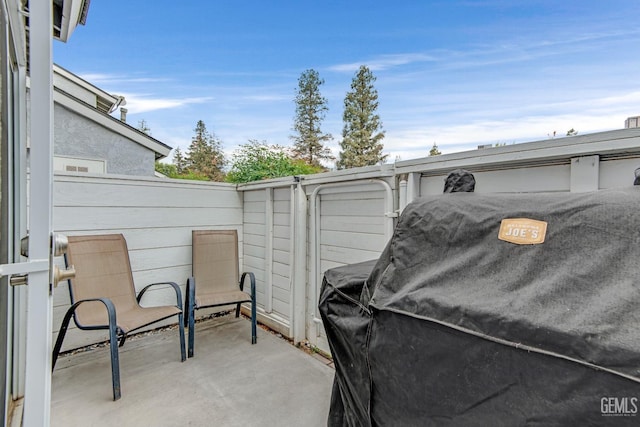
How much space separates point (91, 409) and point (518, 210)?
2.79 m

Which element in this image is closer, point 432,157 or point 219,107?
point 432,157

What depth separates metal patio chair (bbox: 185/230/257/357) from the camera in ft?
10.5

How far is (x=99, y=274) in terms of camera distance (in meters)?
2.76

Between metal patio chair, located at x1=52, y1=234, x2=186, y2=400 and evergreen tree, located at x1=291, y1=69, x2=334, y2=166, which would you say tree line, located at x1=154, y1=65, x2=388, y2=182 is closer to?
evergreen tree, located at x1=291, y1=69, x2=334, y2=166

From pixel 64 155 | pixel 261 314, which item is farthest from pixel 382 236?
pixel 64 155

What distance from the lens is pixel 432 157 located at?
1968 mm

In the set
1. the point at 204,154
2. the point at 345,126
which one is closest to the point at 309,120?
the point at 345,126

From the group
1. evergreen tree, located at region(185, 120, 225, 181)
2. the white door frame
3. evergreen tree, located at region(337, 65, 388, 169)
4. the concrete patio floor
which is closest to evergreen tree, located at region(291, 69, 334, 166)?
evergreen tree, located at region(337, 65, 388, 169)

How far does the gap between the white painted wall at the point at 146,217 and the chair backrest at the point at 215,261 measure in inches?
7.4

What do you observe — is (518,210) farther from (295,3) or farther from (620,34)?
(295,3)

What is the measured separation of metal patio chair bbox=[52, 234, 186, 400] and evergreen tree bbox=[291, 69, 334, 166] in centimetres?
1207

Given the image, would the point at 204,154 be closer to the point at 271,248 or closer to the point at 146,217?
the point at 146,217

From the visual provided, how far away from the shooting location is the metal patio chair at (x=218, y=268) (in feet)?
10.5

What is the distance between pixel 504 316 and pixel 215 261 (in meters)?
3.16
